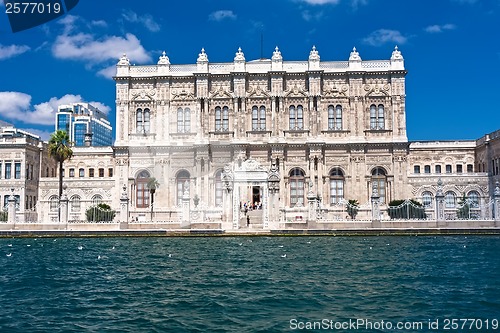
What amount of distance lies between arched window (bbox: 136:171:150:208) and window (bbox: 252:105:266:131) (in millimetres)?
9575

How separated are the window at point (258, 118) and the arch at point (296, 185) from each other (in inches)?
172

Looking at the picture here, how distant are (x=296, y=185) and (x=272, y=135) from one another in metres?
4.41

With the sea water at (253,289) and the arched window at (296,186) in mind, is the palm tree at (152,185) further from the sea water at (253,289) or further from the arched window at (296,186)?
the sea water at (253,289)

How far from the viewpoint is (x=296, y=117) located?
42250 millimetres

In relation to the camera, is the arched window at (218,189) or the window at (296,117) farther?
the window at (296,117)

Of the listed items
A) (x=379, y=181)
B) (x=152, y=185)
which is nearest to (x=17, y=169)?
(x=152, y=185)

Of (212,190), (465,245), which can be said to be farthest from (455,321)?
(212,190)

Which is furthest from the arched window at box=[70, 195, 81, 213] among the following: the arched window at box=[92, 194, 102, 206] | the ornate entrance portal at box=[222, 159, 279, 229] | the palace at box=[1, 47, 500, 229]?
the ornate entrance portal at box=[222, 159, 279, 229]

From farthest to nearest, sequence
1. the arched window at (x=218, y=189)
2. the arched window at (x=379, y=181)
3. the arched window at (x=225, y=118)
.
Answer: the arched window at (x=225, y=118)
the arched window at (x=218, y=189)
the arched window at (x=379, y=181)

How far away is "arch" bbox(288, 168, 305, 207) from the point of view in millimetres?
41406

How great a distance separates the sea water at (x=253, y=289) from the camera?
35.4 ft

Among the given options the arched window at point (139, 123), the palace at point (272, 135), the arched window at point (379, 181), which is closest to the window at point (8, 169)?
the palace at point (272, 135)

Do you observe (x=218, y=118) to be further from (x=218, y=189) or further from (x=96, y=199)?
(x=96, y=199)

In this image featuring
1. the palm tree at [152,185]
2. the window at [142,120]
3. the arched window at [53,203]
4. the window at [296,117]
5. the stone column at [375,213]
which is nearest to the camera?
the stone column at [375,213]
